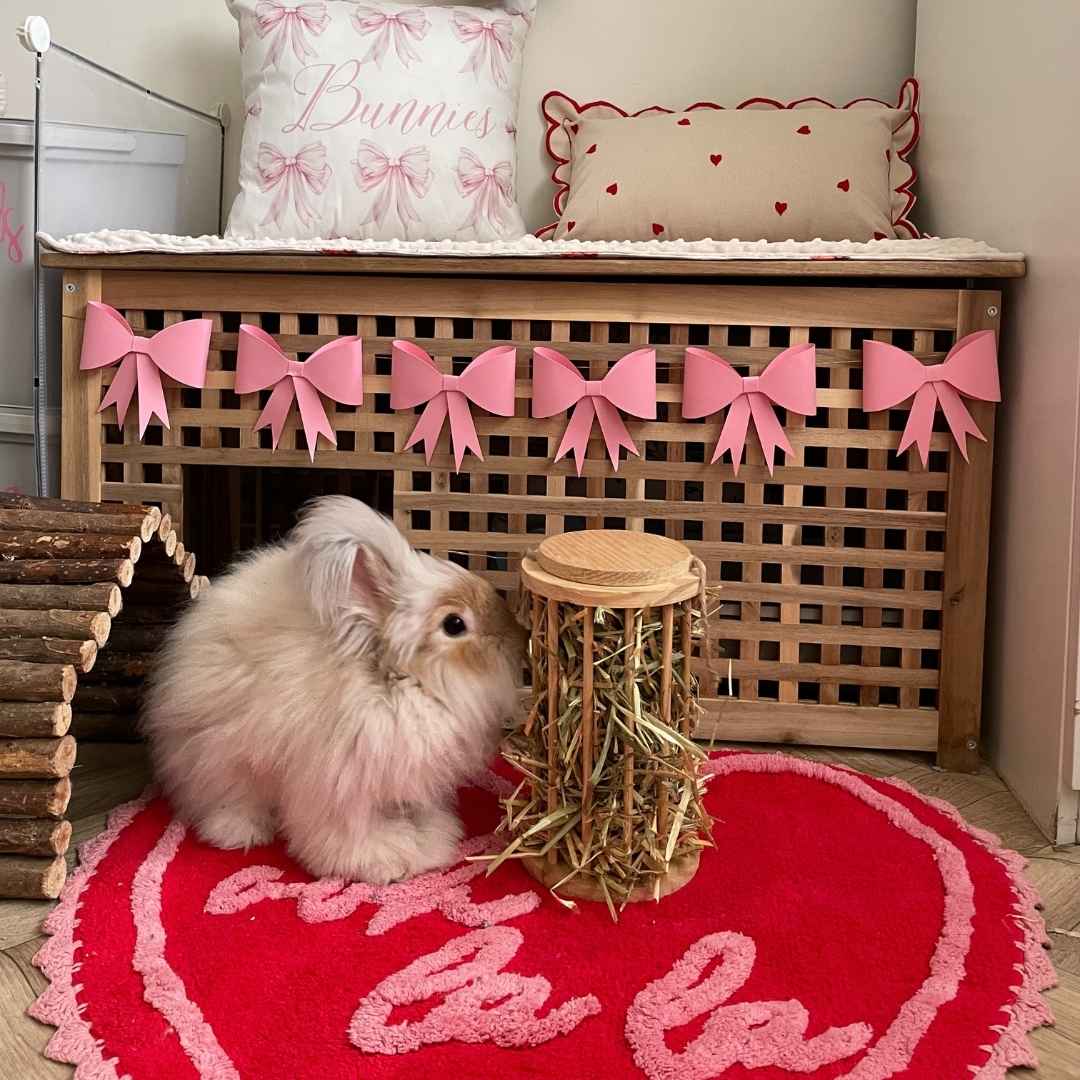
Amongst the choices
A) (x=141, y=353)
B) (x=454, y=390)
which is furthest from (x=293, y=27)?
(x=454, y=390)

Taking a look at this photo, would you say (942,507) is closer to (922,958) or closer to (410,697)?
(922,958)

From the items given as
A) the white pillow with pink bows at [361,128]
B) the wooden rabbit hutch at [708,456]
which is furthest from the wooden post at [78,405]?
the white pillow with pink bows at [361,128]

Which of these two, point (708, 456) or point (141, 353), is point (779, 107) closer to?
point (708, 456)

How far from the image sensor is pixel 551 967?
3.94 ft

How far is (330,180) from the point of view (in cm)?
218

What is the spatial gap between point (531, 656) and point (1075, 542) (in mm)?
744

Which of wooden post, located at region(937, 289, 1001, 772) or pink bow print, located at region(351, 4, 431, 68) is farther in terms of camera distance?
→ pink bow print, located at region(351, 4, 431, 68)

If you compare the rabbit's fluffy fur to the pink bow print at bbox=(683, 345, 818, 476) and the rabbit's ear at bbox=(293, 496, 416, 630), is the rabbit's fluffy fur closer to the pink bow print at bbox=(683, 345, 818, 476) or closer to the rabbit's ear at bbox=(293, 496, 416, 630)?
the rabbit's ear at bbox=(293, 496, 416, 630)

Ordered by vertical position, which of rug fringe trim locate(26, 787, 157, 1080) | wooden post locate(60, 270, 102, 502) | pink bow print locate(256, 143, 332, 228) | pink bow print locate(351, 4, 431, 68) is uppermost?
pink bow print locate(351, 4, 431, 68)

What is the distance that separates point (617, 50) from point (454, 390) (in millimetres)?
1103

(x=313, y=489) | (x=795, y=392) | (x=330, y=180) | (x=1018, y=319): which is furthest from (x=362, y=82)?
(x=1018, y=319)

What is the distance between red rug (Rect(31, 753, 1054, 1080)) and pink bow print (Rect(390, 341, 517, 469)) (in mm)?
623

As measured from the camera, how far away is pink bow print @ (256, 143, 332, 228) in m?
2.18

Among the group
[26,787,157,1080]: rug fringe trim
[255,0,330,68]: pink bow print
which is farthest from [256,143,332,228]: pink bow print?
[26,787,157,1080]: rug fringe trim
